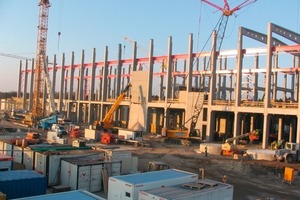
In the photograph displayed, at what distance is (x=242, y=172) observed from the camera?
3098cm

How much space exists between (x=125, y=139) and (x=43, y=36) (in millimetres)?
39608

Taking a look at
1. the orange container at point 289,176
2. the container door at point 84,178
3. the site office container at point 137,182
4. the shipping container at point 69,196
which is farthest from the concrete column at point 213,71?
the shipping container at point 69,196

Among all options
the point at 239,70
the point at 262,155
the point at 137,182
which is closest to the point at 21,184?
the point at 137,182

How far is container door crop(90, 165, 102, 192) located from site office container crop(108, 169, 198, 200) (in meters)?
4.89

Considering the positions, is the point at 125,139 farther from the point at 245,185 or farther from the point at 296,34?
the point at 296,34

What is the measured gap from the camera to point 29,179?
63.9ft

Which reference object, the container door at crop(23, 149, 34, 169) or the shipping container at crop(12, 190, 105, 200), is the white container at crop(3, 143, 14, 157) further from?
the shipping container at crop(12, 190, 105, 200)

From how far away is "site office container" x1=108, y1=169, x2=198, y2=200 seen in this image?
54.1ft

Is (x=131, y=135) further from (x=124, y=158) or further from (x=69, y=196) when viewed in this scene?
(x=69, y=196)

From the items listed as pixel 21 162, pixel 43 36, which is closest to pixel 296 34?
pixel 21 162

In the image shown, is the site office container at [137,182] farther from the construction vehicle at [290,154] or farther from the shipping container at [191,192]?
the construction vehicle at [290,154]

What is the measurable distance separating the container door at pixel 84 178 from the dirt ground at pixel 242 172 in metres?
8.57

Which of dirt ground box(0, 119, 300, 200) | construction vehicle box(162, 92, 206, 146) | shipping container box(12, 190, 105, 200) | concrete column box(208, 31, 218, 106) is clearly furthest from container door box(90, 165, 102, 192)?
concrete column box(208, 31, 218, 106)

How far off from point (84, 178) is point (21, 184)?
416 cm
